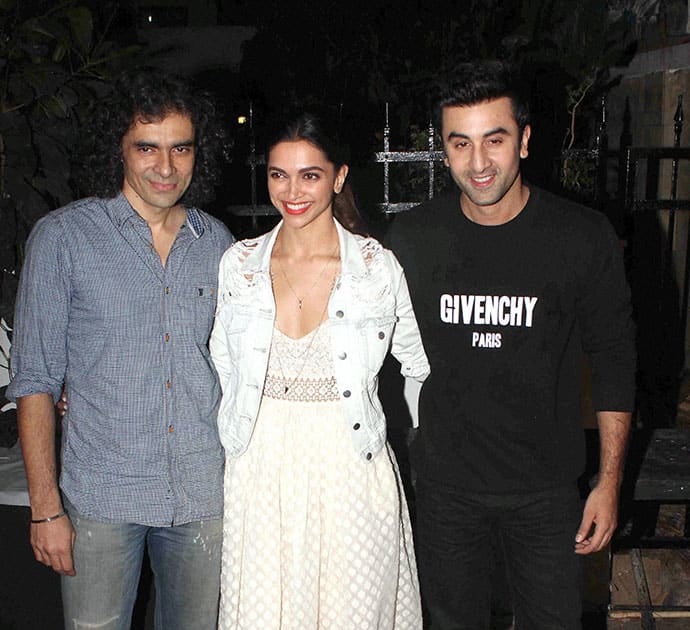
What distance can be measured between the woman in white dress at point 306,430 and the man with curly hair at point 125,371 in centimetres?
11

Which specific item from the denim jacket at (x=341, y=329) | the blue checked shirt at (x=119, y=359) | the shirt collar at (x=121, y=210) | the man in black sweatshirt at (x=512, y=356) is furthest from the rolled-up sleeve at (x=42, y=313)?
the man in black sweatshirt at (x=512, y=356)

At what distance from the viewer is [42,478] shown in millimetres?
2303

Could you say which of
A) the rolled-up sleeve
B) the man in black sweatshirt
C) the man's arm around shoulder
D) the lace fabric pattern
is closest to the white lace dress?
the lace fabric pattern

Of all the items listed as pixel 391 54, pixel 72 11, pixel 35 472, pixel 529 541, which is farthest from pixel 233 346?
pixel 391 54

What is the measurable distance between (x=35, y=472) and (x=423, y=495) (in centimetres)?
116

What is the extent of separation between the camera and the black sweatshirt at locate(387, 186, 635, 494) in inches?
94.3

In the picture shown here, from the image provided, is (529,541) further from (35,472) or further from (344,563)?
(35,472)

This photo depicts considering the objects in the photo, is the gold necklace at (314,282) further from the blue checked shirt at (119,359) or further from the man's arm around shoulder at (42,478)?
the man's arm around shoulder at (42,478)

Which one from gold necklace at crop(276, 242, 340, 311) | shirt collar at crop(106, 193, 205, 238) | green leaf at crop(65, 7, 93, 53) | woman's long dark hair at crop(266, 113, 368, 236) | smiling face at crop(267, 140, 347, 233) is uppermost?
green leaf at crop(65, 7, 93, 53)

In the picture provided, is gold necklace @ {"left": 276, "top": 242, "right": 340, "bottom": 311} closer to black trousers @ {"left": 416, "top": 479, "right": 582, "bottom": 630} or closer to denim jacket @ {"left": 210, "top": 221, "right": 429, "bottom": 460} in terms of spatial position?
denim jacket @ {"left": 210, "top": 221, "right": 429, "bottom": 460}

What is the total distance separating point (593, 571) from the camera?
362cm

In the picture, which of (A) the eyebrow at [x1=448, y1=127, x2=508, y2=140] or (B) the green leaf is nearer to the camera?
(A) the eyebrow at [x1=448, y1=127, x2=508, y2=140]

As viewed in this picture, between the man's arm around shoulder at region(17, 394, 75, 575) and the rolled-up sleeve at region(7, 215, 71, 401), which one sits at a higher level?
the rolled-up sleeve at region(7, 215, 71, 401)

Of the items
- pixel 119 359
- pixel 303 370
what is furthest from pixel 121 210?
pixel 303 370
